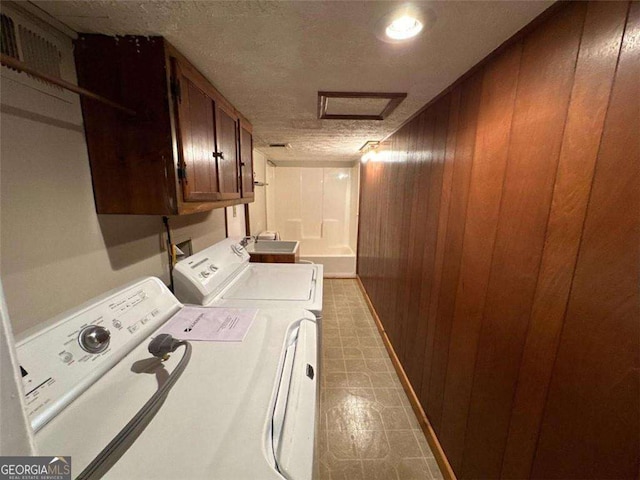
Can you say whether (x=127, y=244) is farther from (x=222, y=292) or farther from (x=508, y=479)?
(x=508, y=479)

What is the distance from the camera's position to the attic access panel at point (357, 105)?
4.58 ft

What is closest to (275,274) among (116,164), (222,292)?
(222,292)

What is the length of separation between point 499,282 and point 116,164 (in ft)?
5.19

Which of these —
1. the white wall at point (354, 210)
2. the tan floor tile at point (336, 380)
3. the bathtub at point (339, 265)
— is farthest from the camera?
the white wall at point (354, 210)

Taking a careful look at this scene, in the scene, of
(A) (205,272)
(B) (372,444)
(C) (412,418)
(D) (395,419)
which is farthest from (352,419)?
Result: (A) (205,272)

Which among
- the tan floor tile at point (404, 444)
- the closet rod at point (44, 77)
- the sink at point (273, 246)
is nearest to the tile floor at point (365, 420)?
the tan floor tile at point (404, 444)

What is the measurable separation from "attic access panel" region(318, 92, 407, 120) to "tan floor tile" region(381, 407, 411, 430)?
2067 mm

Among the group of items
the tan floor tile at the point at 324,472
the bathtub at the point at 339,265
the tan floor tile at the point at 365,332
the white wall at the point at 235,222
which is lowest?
the tan floor tile at the point at 324,472

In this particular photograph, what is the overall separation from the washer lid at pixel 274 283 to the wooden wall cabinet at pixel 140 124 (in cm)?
59

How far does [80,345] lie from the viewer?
0.73 m

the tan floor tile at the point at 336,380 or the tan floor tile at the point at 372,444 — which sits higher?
the tan floor tile at the point at 336,380

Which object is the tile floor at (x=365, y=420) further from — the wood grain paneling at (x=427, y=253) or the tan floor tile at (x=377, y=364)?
the wood grain paneling at (x=427, y=253)

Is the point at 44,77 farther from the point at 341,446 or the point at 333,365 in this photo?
the point at 333,365

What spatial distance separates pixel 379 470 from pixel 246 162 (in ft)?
7.19
